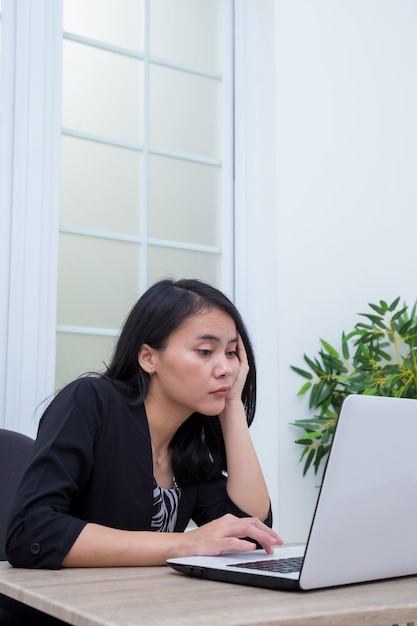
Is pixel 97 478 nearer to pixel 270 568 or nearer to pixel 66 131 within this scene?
pixel 270 568

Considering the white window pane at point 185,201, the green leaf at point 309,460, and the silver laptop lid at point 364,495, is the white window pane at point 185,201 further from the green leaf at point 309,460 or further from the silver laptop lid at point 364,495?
the silver laptop lid at point 364,495

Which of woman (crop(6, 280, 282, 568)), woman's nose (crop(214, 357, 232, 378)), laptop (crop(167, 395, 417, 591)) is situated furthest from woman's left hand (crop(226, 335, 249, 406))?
laptop (crop(167, 395, 417, 591))

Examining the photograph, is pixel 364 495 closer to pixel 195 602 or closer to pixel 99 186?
pixel 195 602

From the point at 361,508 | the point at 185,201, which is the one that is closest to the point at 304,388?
the point at 185,201

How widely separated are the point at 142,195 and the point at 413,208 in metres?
1.13

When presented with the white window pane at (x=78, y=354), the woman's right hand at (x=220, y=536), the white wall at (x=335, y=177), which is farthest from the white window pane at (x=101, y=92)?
the woman's right hand at (x=220, y=536)

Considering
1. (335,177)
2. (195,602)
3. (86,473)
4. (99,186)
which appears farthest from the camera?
(335,177)

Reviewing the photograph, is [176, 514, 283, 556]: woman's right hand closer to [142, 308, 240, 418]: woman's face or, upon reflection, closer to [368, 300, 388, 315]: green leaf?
[142, 308, 240, 418]: woman's face

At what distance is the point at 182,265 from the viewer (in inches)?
122

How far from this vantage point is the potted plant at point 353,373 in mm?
2984

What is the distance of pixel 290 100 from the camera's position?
3242 mm

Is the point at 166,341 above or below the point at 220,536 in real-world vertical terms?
above

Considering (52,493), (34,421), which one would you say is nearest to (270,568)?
(52,493)

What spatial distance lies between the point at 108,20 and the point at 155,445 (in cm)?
175
